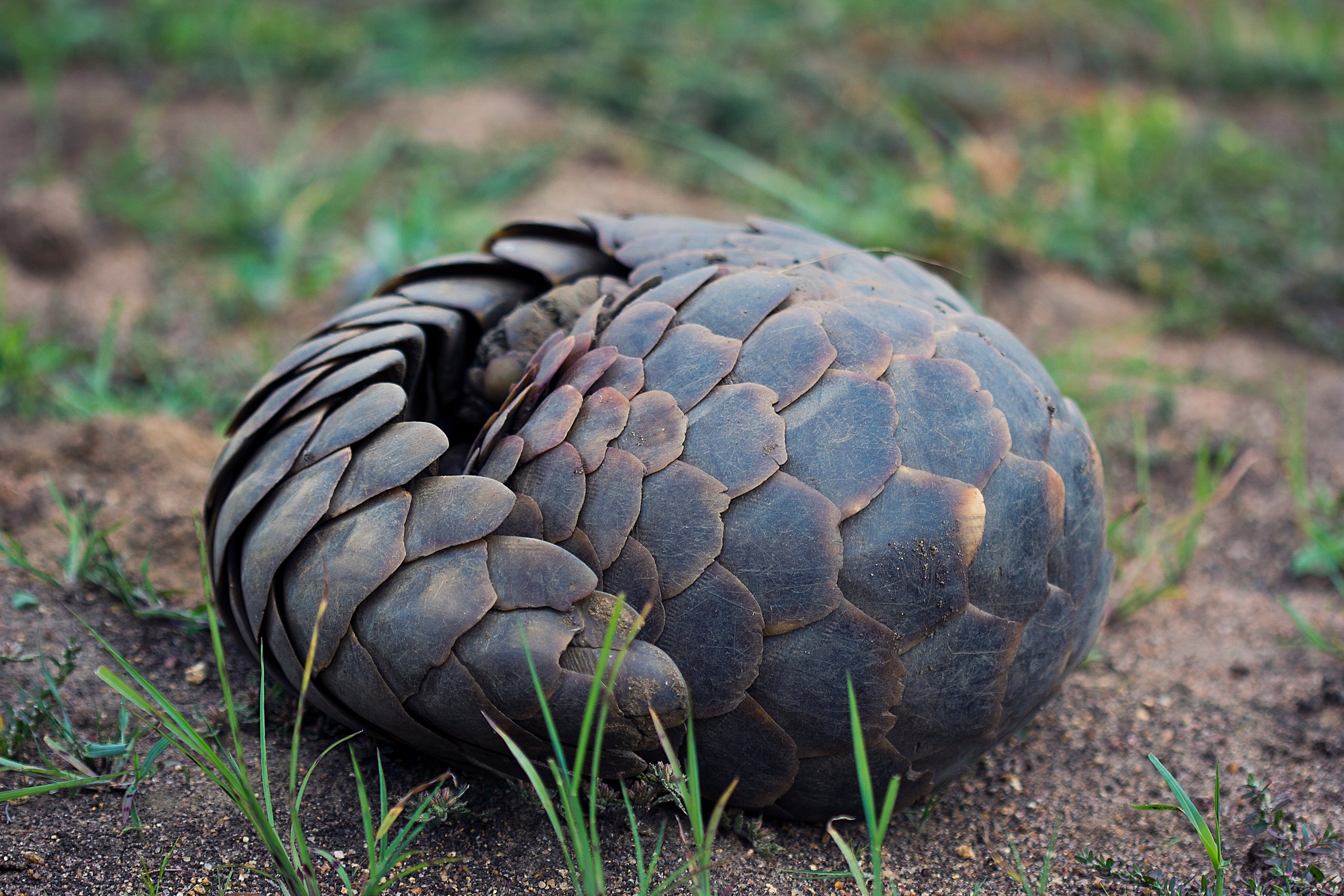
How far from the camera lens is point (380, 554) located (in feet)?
4.92

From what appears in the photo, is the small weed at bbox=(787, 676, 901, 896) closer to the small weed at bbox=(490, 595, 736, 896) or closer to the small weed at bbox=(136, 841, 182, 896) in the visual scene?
the small weed at bbox=(490, 595, 736, 896)

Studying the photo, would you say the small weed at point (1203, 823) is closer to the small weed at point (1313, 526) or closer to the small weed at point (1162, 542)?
the small weed at point (1313, 526)

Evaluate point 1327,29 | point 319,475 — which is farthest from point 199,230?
point 1327,29

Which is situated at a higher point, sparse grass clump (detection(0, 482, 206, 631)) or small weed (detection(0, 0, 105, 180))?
small weed (detection(0, 0, 105, 180))

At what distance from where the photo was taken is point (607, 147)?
4270 mm

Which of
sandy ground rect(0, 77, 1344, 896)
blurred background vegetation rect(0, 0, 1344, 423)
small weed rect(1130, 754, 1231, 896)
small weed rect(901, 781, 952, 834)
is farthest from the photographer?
blurred background vegetation rect(0, 0, 1344, 423)

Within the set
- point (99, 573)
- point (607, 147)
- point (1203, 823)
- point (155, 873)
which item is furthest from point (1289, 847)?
point (607, 147)

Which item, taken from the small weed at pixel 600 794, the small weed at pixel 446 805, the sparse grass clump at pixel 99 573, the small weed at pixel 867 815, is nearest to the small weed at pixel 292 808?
the small weed at pixel 446 805

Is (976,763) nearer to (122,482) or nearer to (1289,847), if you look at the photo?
(1289,847)

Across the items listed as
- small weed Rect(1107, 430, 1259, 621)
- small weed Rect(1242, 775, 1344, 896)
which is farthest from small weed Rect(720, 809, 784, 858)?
small weed Rect(1107, 430, 1259, 621)

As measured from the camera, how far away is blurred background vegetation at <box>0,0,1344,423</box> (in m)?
3.50

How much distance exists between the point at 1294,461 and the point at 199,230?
11.6 ft

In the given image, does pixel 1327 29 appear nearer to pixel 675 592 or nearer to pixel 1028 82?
pixel 1028 82

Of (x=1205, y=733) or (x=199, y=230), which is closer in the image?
(x=1205, y=733)
